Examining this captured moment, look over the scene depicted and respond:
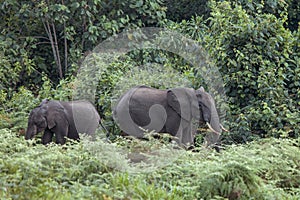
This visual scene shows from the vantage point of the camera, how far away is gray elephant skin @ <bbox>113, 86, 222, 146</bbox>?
1153 centimetres

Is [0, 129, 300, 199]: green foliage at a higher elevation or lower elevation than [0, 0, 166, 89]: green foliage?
lower

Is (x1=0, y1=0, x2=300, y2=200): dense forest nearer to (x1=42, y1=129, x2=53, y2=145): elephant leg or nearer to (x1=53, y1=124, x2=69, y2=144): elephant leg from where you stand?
(x1=53, y1=124, x2=69, y2=144): elephant leg

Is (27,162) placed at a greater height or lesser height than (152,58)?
lesser

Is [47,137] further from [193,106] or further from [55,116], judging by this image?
[193,106]

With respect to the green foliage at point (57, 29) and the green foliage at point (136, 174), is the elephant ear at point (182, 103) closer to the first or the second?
the green foliage at point (136, 174)

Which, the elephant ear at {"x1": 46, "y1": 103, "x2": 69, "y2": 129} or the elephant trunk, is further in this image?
the elephant trunk

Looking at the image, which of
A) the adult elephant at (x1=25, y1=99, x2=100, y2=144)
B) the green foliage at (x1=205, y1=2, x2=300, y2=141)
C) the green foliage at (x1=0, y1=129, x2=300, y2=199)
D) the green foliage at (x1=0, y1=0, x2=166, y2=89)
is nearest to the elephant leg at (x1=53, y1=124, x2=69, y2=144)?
the adult elephant at (x1=25, y1=99, x2=100, y2=144)

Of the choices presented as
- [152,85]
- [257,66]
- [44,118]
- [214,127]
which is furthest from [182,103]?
[257,66]

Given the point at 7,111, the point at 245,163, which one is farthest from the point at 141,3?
the point at 245,163

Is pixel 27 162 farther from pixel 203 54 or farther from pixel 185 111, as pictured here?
pixel 203 54

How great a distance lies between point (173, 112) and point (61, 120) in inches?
72.4

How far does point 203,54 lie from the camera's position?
14.5m

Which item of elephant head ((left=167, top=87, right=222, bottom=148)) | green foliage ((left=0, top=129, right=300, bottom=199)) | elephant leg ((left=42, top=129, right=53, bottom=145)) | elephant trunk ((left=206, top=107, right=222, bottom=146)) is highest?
elephant head ((left=167, top=87, right=222, bottom=148))

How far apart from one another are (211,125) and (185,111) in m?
0.49
